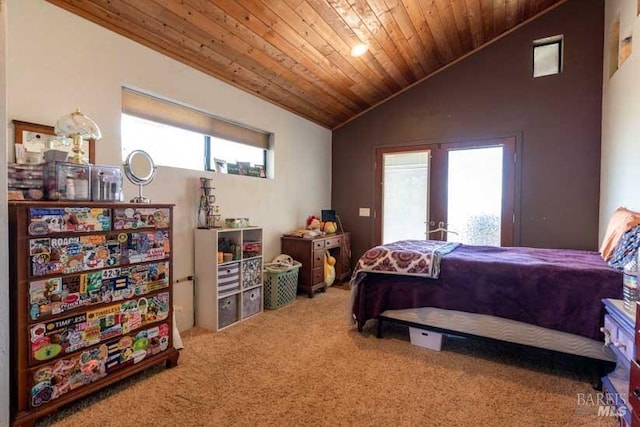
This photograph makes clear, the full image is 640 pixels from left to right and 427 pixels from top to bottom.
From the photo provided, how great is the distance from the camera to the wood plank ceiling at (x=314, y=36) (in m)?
2.45

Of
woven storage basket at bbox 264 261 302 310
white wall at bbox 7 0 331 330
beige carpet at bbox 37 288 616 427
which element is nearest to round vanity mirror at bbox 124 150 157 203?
white wall at bbox 7 0 331 330

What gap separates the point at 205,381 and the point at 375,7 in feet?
10.8

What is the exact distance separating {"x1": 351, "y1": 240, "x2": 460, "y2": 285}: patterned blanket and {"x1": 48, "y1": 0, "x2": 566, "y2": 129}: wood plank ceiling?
212 cm

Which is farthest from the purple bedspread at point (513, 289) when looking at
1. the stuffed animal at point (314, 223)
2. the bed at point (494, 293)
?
the stuffed animal at point (314, 223)

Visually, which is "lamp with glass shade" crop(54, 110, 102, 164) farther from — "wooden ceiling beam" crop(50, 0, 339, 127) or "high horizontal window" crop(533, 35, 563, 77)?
"high horizontal window" crop(533, 35, 563, 77)

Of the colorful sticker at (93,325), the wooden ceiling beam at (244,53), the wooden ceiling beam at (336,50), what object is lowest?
the colorful sticker at (93,325)

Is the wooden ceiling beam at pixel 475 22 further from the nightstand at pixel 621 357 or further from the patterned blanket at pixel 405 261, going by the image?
the nightstand at pixel 621 357

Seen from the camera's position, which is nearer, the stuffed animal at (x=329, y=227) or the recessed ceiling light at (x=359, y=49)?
the recessed ceiling light at (x=359, y=49)

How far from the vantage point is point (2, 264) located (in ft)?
5.16

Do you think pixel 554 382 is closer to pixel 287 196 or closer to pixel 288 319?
pixel 288 319

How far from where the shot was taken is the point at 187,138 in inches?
124

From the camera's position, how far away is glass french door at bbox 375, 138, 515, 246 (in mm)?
4020

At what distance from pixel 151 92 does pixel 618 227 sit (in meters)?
3.86

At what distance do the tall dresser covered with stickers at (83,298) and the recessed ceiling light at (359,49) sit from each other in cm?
247
